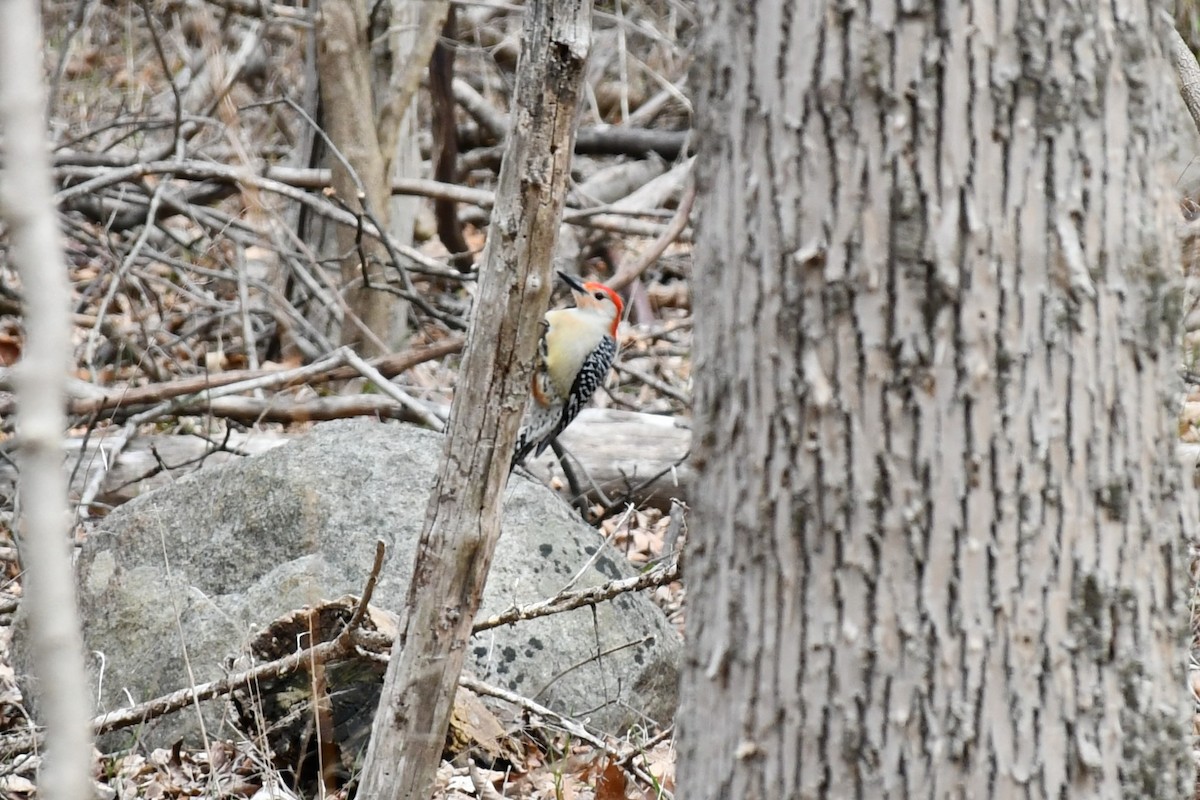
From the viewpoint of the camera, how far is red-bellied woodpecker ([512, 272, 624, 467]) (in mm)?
5758

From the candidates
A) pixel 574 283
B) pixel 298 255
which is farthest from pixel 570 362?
pixel 298 255

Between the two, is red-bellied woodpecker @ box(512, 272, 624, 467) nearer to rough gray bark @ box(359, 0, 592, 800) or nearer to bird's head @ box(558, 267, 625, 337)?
bird's head @ box(558, 267, 625, 337)

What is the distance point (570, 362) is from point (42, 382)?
5024mm

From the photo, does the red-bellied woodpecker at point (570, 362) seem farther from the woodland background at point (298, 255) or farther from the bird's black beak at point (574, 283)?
the woodland background at point (298, 255)

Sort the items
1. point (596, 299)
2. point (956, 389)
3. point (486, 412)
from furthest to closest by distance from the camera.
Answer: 1. point (596, 299)
2. point (486, 412)
3. point (956, 389)

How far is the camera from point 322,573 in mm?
4461

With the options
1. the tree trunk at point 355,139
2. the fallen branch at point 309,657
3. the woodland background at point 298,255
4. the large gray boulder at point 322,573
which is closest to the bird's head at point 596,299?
the woodland background at point 298,255

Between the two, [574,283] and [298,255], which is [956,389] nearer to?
[574,283]

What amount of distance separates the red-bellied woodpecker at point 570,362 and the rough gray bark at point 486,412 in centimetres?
236

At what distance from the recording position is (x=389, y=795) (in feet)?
10.3

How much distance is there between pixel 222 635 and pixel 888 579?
9.92 feet

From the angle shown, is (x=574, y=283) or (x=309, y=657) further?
(x=574, y=283)

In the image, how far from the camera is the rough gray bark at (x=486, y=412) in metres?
2.90

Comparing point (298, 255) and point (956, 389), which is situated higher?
point (298, 255)
